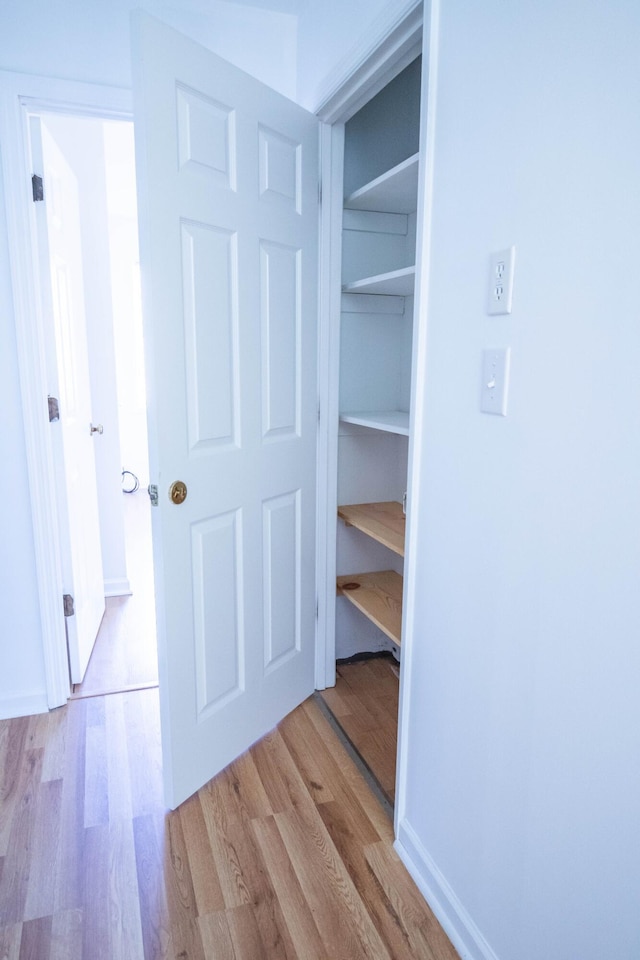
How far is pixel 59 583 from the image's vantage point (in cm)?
211

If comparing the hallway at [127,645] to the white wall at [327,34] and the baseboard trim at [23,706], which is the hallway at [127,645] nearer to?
the baseboard trim at [23,706]

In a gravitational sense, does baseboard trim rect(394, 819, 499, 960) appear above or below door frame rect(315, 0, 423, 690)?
below

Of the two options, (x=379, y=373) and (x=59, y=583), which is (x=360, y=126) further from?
(x=59, y=583)

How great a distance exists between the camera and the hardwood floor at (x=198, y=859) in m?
1.30

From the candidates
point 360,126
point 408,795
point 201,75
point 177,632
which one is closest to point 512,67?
point 201,75

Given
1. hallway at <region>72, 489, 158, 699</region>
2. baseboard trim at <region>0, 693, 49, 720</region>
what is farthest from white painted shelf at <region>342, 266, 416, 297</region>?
baseboard trim at <region>0, 693, 49, 720</region>

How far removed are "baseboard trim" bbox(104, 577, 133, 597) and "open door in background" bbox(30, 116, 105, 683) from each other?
0.45m

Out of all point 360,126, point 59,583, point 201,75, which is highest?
point 360,126

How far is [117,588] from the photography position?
3236mm

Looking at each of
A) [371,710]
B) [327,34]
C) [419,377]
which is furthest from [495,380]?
[371,710]

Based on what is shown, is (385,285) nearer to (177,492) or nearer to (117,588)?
(177,492)

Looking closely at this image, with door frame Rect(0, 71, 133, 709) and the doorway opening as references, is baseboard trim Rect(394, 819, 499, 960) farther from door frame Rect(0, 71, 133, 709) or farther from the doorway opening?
door frame Rect(0, 71, 133, 709)

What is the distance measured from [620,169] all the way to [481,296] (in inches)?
13.8

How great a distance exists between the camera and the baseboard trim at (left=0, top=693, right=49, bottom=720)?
2.09 m
